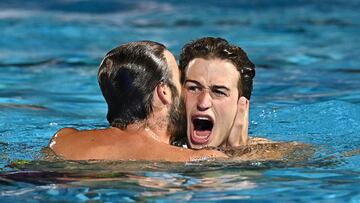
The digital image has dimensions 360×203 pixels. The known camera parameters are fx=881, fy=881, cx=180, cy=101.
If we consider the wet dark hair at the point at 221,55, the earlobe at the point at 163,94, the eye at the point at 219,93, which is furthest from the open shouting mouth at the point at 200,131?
the earlobe at the point at 163,94

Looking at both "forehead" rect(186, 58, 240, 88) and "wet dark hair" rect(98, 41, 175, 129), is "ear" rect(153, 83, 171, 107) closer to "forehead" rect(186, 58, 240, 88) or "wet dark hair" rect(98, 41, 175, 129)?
"wet dark hair" rect(98, 41, 175, 129)

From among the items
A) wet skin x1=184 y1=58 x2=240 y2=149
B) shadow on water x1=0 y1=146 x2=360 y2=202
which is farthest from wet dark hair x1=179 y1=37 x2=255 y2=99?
shadow on water x1=0 y1=146 x2=360 y2=202

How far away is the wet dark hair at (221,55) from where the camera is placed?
5.33m

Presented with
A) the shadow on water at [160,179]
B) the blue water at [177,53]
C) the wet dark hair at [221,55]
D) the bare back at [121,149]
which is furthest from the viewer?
the wet dark hair at [221,55]

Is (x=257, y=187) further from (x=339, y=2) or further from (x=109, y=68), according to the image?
(x=339, y=2)

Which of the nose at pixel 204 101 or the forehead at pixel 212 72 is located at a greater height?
the forehead at pixel 212 72

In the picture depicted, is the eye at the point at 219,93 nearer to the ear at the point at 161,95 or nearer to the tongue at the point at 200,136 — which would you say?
the tongue at the point at 200,136

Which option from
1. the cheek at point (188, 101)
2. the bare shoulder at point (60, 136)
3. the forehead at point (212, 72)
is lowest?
the bare shoulder at point (60, 136)

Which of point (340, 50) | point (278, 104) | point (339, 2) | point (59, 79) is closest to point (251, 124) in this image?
point (278, 104)

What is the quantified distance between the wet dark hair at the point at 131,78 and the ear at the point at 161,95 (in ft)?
0.08

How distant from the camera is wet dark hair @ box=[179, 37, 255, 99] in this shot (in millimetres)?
5332

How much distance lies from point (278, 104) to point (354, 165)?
110 inches

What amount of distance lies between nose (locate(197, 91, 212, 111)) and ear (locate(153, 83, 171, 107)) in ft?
0.93

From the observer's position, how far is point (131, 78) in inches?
192
